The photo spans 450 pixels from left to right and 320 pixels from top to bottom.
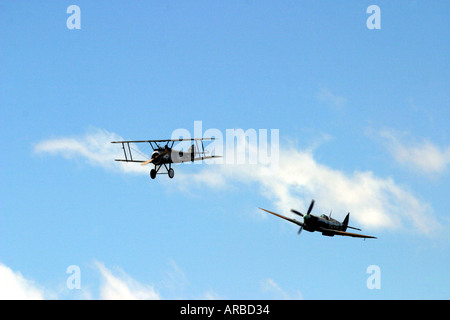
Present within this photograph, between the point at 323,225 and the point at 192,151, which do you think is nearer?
the point at 323,225

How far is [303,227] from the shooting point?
61219 mm

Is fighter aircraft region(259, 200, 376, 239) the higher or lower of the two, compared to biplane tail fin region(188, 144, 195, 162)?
lower

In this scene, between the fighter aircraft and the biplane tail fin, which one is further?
the biplane tail fin

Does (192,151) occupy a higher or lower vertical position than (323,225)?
higher

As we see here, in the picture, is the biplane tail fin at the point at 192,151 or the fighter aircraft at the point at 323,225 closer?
the fighter aircraft at the point at 323,225

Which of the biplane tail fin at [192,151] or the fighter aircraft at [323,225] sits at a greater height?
the biplane tail fin at [192,151]
